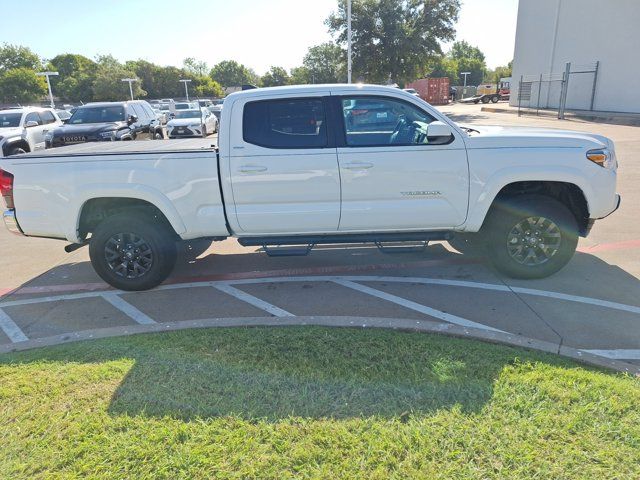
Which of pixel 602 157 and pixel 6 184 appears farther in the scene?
pixel 6 184

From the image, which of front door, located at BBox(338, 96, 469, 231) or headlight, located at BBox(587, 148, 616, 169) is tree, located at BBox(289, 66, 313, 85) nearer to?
front door, located at BBox(338, 96, 469, 231)

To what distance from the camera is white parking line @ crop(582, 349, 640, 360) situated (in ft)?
11.2

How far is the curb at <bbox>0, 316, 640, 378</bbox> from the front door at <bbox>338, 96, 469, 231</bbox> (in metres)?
1.12

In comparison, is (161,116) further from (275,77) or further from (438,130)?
A: (275,77)

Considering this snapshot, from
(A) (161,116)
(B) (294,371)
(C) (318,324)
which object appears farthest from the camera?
(A) (161,116)

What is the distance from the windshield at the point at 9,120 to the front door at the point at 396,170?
13199 mm

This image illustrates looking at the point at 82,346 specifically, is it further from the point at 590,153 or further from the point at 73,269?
the point at 590,153

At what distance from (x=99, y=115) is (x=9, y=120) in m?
3.26

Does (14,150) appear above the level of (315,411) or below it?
above

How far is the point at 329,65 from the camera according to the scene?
53.7m

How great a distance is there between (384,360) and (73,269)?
4.49 meters

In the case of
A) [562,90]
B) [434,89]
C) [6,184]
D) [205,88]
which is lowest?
[6,184]

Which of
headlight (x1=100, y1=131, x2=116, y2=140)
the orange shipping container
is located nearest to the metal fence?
the orange shipping container

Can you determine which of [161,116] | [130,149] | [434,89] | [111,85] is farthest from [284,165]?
[111,85]
